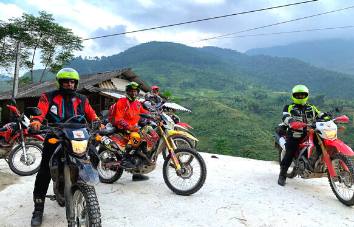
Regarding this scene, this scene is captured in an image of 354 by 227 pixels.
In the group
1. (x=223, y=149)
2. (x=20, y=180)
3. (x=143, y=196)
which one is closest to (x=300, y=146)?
(x=143, y=196)

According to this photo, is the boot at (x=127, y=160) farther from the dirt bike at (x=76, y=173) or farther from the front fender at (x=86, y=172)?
the front fender at (x=86, y=172)

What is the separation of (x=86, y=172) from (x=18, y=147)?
11.6ft

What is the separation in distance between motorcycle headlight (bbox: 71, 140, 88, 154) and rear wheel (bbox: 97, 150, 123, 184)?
1.94 metres

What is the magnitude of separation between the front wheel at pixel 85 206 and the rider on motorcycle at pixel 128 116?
1735 mm

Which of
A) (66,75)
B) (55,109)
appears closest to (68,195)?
(55,109)

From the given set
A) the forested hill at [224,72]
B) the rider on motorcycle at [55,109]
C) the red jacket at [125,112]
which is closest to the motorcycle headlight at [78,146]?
the rider on motorcycle at [55,109]

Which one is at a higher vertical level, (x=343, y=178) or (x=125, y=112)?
(x=125, y=112)

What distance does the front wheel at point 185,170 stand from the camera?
3529 mm

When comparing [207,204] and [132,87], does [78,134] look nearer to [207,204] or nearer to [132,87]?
[207,204]

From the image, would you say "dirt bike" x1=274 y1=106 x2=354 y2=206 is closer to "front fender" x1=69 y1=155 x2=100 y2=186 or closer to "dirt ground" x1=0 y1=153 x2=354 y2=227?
"dirt ground" x1=0 y1=153 x2=354 y2=227

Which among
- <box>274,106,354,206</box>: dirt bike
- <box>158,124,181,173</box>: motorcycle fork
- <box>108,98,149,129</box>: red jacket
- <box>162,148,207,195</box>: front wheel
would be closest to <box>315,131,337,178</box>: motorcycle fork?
<box>274,106,354,206</box>: dirt bike

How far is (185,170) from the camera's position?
12.0 ft

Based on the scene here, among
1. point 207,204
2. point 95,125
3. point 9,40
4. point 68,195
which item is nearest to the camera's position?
point 68,195

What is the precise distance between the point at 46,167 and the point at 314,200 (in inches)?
143
